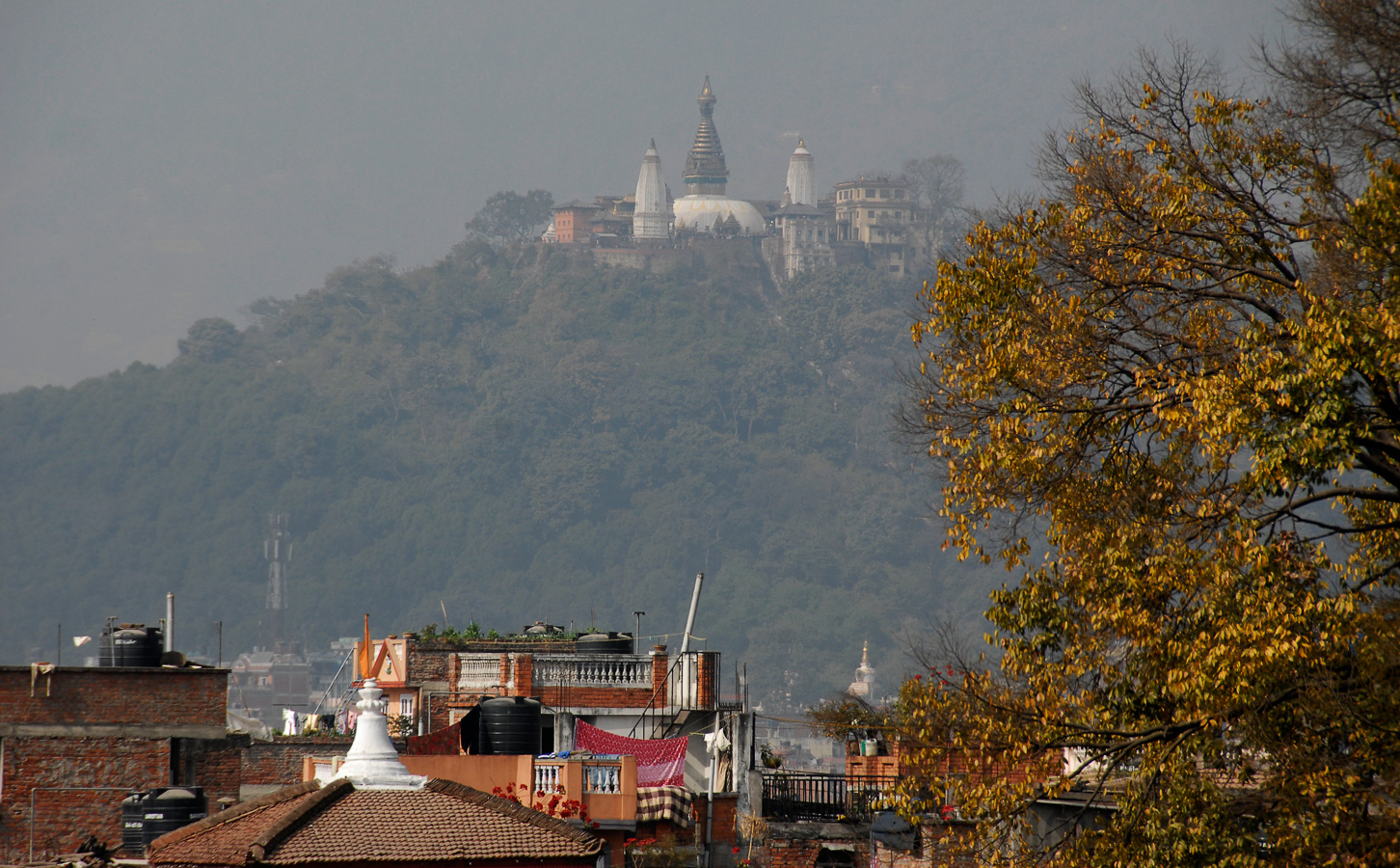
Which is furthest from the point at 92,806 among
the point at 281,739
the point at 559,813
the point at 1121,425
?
the point at 1121,425

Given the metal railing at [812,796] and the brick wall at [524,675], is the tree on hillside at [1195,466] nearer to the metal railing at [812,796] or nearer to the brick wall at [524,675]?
the metal railing at [812,796]

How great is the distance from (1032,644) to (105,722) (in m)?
13.1

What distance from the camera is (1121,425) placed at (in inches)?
677

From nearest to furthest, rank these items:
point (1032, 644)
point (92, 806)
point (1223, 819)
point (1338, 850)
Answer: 1. point (1338, 850)
2. point (1223, 819)
3. point (1032, 644)
4. point (92, 806)

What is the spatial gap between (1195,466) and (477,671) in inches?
962

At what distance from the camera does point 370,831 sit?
519 inches

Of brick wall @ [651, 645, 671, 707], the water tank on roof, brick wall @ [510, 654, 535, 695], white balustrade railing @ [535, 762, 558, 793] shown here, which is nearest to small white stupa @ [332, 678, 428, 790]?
white balustrade railing @ [535, 762, 558, 793]

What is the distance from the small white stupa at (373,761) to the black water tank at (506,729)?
9.55m

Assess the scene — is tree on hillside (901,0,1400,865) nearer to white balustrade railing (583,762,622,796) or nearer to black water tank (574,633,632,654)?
white balustrade railing (583,762,622,796)

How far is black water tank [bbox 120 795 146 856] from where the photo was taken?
61.7 feet

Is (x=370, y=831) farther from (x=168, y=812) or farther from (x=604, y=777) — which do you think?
(x=604, y=777)

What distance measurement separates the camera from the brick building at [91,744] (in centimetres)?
2214

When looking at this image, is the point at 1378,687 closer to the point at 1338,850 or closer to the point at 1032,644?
the point at 1338,850

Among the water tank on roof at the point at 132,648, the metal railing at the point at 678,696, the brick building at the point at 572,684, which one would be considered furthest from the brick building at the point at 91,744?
the metal railing at the point at 678,696
